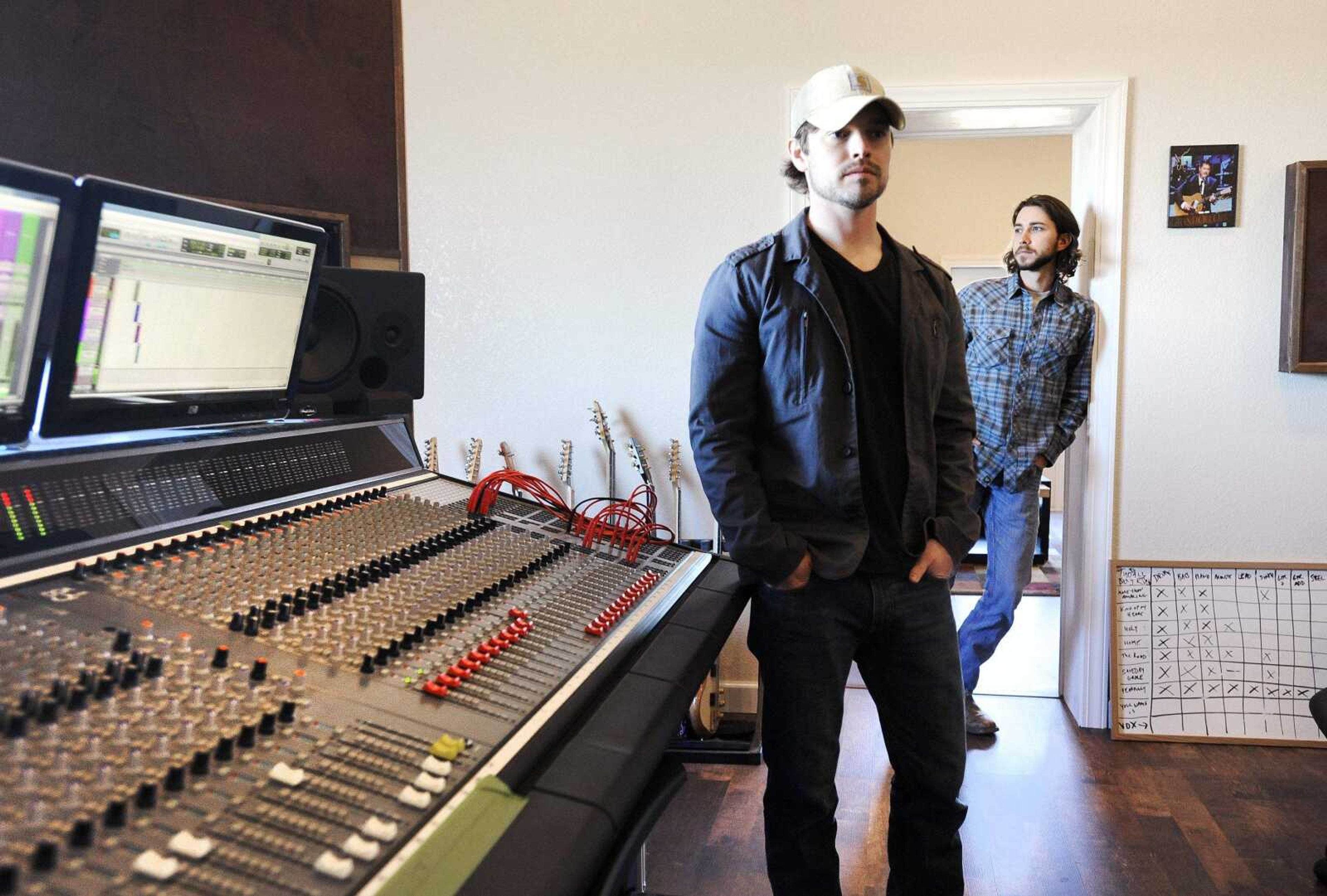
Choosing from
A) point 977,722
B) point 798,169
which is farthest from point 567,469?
point 798,169

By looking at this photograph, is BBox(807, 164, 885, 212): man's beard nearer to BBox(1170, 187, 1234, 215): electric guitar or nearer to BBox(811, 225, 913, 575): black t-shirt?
BBox(811, 225, 913, 575): black t-shirt

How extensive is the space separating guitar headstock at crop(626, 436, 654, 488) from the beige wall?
14.3 feet

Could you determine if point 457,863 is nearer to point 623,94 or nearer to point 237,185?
point 623,94

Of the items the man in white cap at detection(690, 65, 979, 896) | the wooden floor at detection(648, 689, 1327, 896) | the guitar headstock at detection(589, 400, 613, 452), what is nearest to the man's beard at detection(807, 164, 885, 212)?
the man in white cap at detection(690, 65, 979, 896)

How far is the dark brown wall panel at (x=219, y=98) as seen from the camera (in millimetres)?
3719

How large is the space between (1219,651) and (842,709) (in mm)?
2179

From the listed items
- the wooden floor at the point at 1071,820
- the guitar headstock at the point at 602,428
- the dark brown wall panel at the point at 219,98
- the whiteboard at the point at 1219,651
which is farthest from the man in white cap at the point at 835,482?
the dark brown wall panel at the point at 219,98

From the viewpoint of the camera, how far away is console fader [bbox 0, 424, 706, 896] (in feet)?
2.24

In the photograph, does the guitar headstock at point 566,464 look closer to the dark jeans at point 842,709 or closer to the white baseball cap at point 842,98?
the dark jeans at point 842,709

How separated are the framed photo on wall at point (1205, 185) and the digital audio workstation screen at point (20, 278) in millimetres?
3221

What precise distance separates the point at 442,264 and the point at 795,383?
217cm

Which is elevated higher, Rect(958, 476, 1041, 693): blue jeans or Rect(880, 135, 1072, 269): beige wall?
Rect(880, 135, 1072, 269): beige wall

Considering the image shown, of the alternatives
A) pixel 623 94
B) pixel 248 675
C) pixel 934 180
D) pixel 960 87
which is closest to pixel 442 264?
pixel 623 94

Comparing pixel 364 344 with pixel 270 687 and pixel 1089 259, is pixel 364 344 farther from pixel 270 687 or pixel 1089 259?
pixel 1089 259
